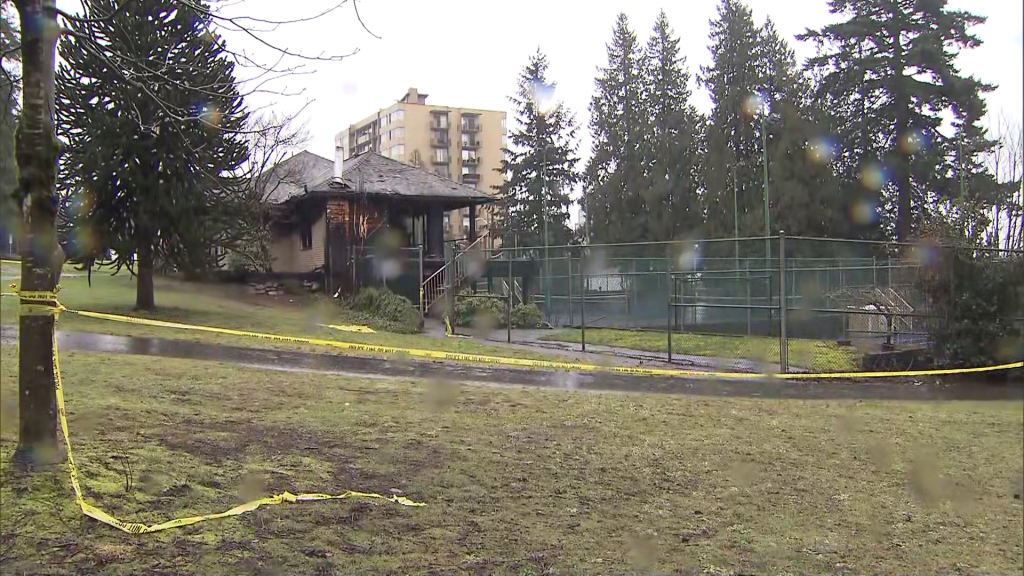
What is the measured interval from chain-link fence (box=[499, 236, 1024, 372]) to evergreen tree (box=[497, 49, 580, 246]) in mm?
23748

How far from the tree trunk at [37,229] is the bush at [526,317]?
15.5 m

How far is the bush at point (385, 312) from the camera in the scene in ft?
57.5

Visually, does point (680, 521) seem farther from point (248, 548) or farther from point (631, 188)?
point (631, 188)

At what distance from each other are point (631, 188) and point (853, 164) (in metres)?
12.7

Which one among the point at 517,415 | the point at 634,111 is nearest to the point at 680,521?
the point at 517,415

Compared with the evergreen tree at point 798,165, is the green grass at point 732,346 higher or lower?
lower

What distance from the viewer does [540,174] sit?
166 feet

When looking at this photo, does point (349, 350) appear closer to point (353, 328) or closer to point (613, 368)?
point (613, 368)

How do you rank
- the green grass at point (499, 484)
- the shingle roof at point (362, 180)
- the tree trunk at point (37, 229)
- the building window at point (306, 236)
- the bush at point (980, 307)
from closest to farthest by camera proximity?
the green grass at point (499, 484)
the tree trunk at point (37, 229)
the bush at point (980, 307)
the shingle roof at point (362, 180)
the building window at point (306, 236)

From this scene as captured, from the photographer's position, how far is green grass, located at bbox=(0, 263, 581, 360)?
42.8 feet

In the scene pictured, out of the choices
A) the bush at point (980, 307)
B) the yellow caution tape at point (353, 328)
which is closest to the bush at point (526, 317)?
the yellow caution tape at point (353, 328)

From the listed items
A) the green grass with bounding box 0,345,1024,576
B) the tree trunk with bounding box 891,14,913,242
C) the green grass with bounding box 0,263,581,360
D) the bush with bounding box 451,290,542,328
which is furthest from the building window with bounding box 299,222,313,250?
the tree trunk with bounding box 891,14,913,242

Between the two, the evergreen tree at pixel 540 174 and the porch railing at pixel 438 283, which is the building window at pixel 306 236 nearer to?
the porch railing at pixel 438 283

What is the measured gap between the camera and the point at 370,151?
29.3 metres
